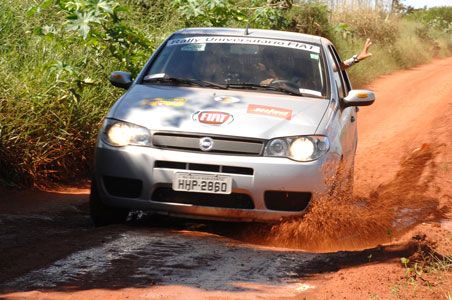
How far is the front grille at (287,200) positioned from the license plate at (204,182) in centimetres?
29

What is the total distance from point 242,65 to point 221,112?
3.80 feet

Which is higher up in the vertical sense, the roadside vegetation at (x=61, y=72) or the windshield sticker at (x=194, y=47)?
the windshield sticker at (x=194, y=47)

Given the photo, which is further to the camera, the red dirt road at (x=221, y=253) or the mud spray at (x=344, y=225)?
the mud spray at (x=344, y=225)

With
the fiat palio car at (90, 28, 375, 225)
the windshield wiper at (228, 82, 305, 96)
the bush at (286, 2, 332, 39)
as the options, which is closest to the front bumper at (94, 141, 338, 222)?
the fiat palio car at (90, 28, 375, 225)

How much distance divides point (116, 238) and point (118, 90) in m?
5.26

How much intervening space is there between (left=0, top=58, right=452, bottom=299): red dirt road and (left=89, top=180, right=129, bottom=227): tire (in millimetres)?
139

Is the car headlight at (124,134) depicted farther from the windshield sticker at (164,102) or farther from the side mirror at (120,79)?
the side mirror at (120,79)

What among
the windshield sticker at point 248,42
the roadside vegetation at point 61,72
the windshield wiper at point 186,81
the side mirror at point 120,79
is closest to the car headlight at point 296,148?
the windshield wiper at point 186,81

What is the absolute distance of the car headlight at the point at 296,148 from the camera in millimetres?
6832

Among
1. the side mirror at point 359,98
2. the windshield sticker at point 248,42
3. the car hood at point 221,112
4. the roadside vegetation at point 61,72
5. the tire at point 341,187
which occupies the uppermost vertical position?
the windshield sticker at point 248,42

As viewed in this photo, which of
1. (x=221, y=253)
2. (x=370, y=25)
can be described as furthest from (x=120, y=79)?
(x=370, y=25)

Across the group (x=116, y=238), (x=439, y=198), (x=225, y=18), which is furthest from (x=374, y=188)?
(x=225, y=18)

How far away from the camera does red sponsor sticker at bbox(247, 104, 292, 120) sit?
7.10 meters

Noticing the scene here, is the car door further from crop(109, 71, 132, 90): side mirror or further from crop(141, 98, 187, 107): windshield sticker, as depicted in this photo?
crop(109, 71, 132, 90): side mirror
